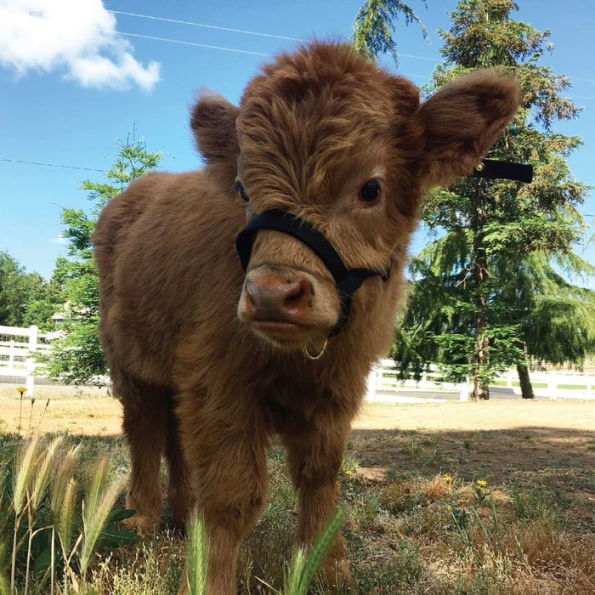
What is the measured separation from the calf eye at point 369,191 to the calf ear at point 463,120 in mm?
377

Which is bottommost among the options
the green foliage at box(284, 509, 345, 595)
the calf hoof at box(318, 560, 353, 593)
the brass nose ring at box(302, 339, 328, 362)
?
the calf hoof at box(318, 560, 353, 593)

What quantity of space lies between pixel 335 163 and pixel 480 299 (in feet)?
68.2

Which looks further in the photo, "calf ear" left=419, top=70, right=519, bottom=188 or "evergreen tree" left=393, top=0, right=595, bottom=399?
"evergreen tree" left=393, top=0, right=595, bottom=399

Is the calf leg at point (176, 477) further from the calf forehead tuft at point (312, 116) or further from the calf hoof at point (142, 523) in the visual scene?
the calf forehead tuft at point (312, 116)

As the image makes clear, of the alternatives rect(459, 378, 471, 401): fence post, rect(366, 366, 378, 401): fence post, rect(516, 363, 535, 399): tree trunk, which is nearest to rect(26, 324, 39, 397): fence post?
rect(366, 366, 378, 401): fence post

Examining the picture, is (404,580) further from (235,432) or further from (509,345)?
(509,345)

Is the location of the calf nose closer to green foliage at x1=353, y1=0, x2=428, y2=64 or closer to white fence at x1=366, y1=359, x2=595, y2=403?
green foliage at x1=353, y1=0, x2=428, y2=64

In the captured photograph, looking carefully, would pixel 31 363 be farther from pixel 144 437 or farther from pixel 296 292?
pixel 296 292

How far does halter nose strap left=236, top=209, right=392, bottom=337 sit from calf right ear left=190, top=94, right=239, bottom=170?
768 millimetres

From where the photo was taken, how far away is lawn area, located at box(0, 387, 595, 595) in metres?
2.88

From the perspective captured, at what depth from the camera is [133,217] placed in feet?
15.2

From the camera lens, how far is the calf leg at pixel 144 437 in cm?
411

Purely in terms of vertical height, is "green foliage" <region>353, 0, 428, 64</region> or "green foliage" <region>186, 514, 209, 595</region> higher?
"green foliage" <region>353, 0, 428, 64</region>

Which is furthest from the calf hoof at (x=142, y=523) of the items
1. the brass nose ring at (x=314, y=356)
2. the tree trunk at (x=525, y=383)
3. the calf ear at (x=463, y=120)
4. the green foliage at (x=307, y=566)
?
the tree trunk at (x=525, y=383)
